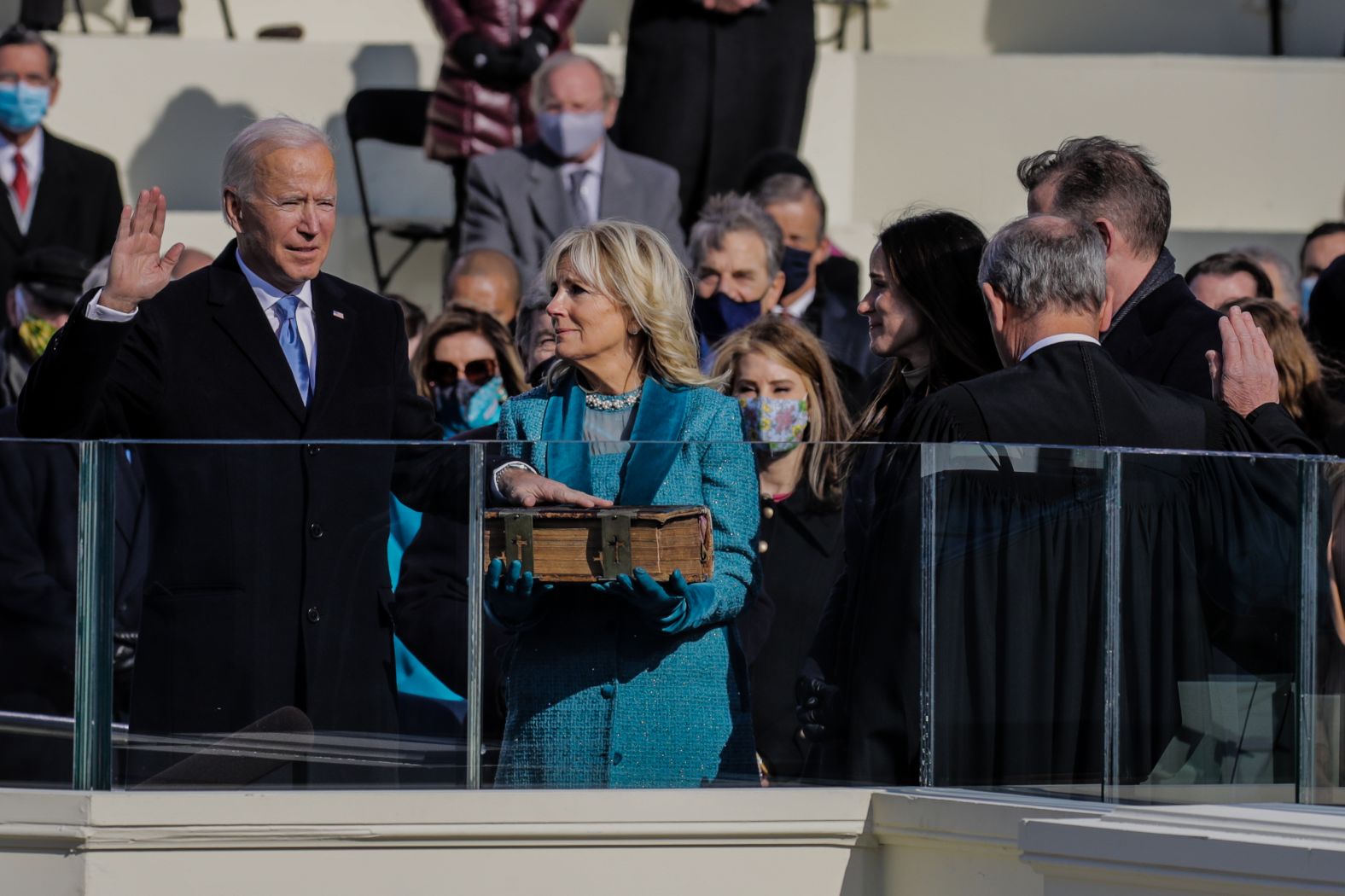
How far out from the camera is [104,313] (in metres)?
3.73

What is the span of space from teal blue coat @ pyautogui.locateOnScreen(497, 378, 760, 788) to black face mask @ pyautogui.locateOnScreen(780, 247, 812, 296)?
316 centimetres

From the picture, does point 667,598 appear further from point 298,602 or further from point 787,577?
point 298,602

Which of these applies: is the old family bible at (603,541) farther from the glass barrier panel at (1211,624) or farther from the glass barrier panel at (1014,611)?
the glass barrier panel at (1211,624)

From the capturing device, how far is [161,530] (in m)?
3.60

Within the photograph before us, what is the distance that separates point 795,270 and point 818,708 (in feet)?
11.0

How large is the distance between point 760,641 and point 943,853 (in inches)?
18.4

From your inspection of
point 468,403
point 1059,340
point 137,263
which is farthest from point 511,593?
point 468,403

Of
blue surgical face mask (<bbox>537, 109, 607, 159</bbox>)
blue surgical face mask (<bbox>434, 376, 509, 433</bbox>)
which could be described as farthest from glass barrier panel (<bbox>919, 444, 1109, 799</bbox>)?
blue surgical face mask (<bbox>537, 109, 607, 159</bbox>)

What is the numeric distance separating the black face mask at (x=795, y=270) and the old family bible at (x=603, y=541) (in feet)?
10.9

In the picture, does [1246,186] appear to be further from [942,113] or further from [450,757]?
[450,757]

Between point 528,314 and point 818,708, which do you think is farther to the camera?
point 528,314

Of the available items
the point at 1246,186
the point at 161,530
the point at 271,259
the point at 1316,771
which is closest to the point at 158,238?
the point at 271,259

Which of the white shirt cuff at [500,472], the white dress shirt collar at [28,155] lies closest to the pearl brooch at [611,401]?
the white shirt cuff at [500,472]

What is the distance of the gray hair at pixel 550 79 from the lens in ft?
24.3
